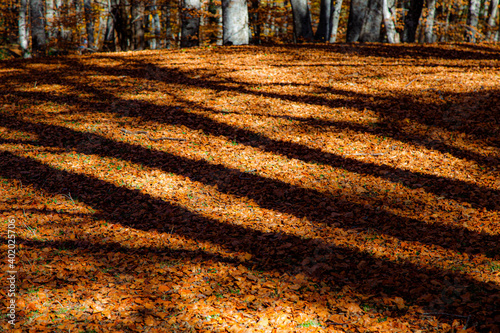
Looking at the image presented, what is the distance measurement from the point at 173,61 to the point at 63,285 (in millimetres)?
8294

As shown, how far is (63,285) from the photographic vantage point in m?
3.64

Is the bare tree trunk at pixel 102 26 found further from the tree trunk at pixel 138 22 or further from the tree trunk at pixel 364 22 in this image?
the tree trunk at pixel 364 22

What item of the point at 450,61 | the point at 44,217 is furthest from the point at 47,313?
the point at 450,61

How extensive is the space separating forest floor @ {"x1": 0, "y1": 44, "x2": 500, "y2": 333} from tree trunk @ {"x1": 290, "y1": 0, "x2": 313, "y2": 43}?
3.91 m

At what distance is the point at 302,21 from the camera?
1316 centimetres

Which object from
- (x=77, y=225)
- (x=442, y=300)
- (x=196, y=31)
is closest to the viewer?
(x=442, y=300)

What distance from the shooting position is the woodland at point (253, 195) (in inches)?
136

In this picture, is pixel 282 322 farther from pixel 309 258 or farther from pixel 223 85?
pixel 223 85

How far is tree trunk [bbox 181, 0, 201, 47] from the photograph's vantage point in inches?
507

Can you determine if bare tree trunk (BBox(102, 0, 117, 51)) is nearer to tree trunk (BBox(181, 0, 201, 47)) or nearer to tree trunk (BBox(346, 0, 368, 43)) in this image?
tree trunk (BBox(181, 0, 201, 47))

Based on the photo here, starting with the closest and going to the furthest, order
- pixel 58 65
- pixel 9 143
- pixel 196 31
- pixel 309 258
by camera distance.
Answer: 1. pixel 309 258
2. pixel 9 143
3. pixel 58 65
4. pixel 196 31

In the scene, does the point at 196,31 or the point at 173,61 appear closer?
the point at 173,61

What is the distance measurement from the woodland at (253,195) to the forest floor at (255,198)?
3 centimetres

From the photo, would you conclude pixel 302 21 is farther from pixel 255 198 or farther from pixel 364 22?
pixel 255 198
